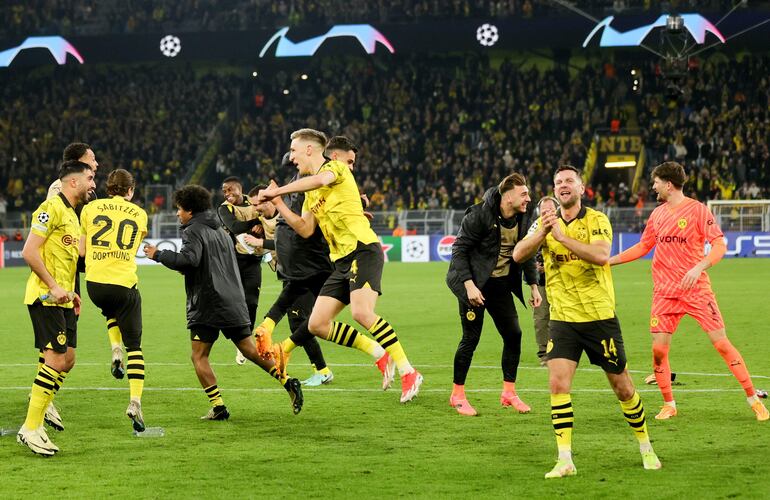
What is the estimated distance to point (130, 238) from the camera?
885cm

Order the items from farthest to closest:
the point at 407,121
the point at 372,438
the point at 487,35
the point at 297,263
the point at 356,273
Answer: the point at 407,121 → the point at 487,35 → the point at 297,263 → the point at 356,273 → the point at 372,438

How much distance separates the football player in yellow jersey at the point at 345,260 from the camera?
9.62m

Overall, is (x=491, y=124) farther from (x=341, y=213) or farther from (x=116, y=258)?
(x=116, y=258)

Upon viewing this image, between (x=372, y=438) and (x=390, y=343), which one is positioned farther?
A: (x=390, y=343)

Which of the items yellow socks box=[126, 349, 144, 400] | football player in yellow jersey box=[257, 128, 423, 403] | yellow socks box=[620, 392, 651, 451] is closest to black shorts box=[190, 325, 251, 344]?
football player in yellow jersey box=[257, 128, 423, 403]

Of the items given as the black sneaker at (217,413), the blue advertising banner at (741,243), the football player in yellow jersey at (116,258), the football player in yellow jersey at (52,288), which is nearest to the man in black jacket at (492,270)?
the black sneaker at (217,413)

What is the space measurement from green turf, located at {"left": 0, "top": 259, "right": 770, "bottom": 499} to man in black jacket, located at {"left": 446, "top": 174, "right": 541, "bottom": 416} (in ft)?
1.34

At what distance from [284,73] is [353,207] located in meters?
42.2

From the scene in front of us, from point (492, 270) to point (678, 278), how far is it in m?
1.57

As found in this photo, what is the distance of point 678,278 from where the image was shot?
9.45 meters

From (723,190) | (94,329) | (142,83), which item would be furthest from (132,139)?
(94,329)

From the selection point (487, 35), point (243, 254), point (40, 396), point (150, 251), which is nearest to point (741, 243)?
point (487, 35)

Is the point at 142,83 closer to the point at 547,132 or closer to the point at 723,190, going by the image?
the point at 547,132

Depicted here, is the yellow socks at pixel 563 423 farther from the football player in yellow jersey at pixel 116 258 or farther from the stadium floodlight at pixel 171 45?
the stadium floodlight at pixel 171 45
